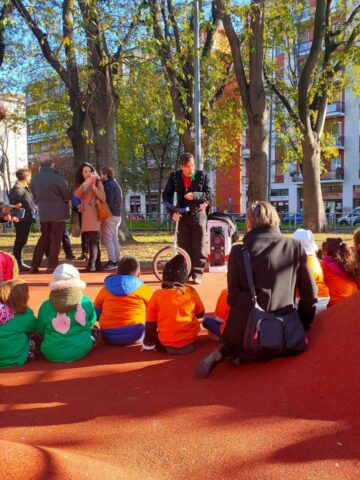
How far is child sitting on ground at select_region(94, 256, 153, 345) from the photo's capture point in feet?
16.6

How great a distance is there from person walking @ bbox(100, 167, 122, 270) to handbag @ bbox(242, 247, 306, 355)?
5.94 metres

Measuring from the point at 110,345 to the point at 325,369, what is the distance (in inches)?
92.3

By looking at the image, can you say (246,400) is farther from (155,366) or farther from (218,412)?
(155,366)

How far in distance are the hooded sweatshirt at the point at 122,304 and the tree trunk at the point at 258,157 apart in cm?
890

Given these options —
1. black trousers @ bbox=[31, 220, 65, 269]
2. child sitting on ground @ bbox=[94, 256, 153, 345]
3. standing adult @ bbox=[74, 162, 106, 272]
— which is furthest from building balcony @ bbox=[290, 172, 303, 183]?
child sitting on ground @ bbox=[94, 256, 153, 345]

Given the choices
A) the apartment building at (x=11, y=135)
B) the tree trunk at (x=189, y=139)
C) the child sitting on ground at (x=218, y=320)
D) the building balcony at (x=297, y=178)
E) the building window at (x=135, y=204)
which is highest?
the apartment building at (x=11, y=135)

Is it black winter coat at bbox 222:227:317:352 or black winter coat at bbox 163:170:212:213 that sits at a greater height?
black winter coat at bbox 163:170:212:213

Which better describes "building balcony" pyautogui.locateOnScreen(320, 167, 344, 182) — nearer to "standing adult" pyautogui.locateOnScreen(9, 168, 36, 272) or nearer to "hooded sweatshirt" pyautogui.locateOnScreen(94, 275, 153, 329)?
"standing adult" pyautogui.locateOnScreen(9, 168, 36, 272)

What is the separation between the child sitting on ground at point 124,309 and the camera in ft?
16.6

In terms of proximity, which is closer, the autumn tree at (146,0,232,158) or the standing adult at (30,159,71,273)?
the standing adult at (30,159,71,273)

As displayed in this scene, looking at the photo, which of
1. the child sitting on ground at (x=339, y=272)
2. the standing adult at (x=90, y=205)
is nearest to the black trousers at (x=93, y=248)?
the standing adult at (x=90, y=205)

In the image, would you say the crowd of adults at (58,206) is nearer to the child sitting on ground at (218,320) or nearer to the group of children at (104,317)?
the group of children at (104,317)

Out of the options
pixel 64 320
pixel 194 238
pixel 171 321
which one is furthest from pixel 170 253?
pixel 64 320

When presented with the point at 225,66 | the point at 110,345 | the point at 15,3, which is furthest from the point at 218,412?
the point at 225,66
